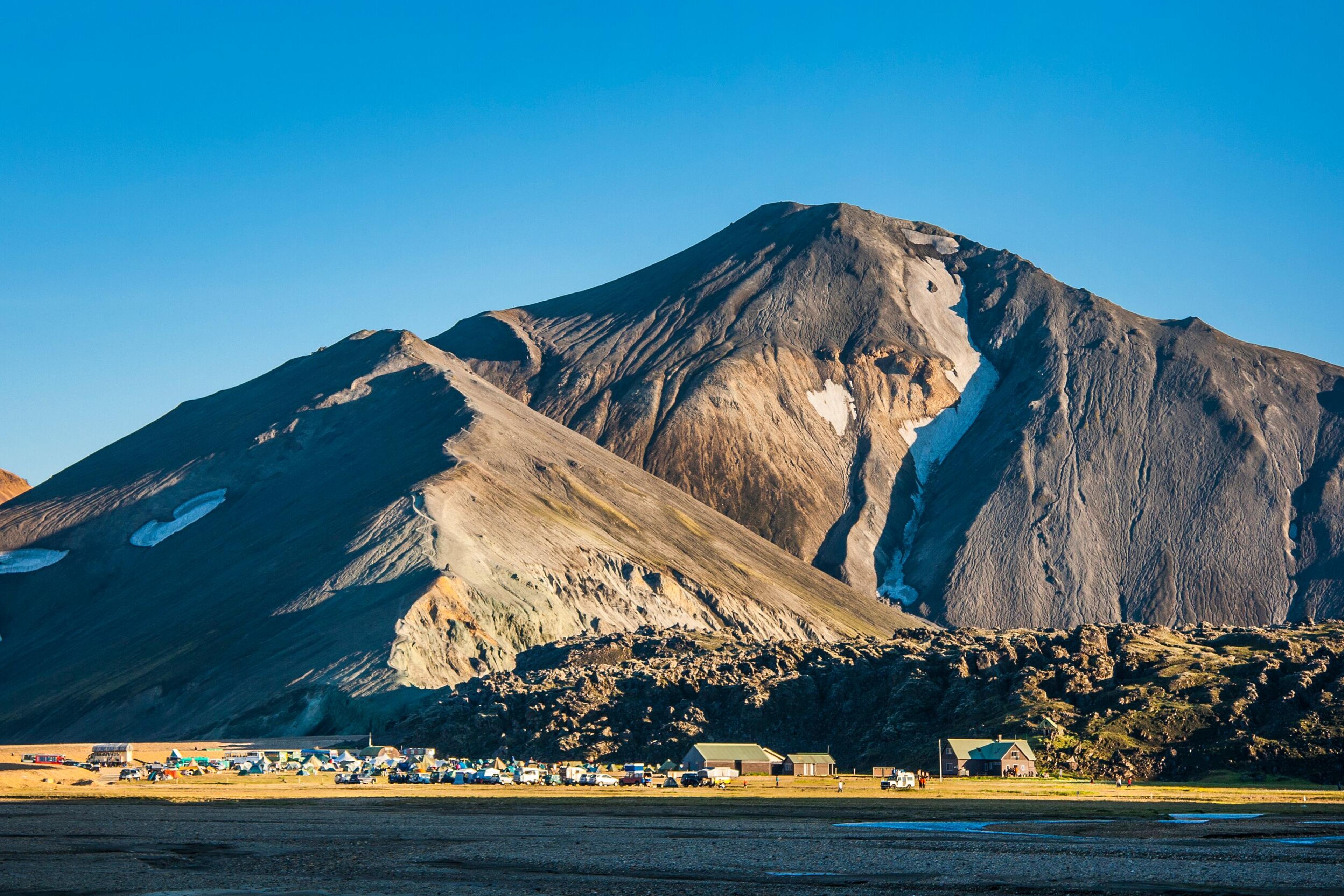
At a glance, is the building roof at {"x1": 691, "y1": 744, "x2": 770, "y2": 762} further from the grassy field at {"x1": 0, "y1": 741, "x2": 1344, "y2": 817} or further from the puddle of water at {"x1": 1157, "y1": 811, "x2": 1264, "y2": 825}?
the puddle of water at {"x1": 1157, "y1": 811, "x2": 1264, "y2": 825}

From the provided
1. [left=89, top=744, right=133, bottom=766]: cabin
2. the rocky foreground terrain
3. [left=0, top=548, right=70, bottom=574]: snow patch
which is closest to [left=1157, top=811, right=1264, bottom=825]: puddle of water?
the rocky foreground terrain

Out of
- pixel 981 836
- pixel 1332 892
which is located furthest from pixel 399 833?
pixel 1332 892

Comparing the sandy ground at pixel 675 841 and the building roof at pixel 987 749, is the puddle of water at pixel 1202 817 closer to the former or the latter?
the sandy ground at pixel 675 841

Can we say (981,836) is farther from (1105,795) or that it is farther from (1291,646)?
(1291,646)

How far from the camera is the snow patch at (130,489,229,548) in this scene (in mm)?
Result: 184000

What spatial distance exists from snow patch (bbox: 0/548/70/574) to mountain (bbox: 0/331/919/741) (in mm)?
320

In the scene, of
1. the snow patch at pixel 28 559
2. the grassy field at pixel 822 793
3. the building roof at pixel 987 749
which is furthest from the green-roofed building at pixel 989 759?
the snow patch at pixel 28 559

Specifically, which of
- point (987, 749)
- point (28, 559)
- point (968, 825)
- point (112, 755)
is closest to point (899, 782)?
point (987, 749)

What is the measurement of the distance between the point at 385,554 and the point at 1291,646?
85.2 m

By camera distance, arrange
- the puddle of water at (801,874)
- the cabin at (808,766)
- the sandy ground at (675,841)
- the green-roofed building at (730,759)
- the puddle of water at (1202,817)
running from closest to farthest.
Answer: the sandy ground at (675,841) < the puddle of water at (801,874) < the puddle of water at (1202,817) < the green-roofed building at (730,759) < the cabin at (808,766)

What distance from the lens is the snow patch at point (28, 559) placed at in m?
188

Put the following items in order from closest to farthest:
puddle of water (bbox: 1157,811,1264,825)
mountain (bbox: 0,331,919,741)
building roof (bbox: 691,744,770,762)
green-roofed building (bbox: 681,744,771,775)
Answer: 1. puddle of water (bbox: 1157,811,1264,825)
2. green-roofed building (bbox: 681,744,771,775)
3. building roof (bbox: 691,744,770,762)
4. mountain (bbox: 0,331,919,741)

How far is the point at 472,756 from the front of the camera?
336ft

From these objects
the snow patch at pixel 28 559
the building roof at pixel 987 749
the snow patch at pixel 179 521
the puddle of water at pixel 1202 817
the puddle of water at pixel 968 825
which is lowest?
the building roof at pixel 987 749
